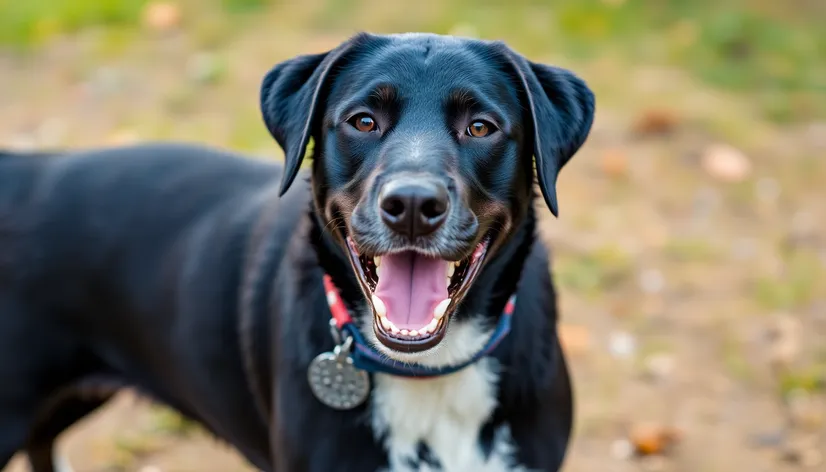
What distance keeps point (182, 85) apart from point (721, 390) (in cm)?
429

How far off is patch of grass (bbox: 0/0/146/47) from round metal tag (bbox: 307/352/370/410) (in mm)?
5703

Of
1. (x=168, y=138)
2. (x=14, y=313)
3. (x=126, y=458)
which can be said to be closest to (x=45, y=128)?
(x=168, y=138)

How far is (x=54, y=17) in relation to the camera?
765cm

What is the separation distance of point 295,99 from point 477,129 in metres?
0.54

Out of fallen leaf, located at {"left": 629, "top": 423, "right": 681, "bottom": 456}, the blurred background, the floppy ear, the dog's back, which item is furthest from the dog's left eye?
fallen leaf, located at {"left": 629, "top": 423, "right": 681, "bottom": 456}

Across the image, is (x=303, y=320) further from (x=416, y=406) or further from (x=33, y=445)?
(x=33, y=445)

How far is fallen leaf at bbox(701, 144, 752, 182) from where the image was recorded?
569 cm

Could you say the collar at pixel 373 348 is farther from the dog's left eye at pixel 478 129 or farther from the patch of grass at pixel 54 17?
the patch of grass at pixel 54 17

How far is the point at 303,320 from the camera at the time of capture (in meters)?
2.81

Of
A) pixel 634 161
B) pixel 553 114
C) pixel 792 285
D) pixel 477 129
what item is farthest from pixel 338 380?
pixel 634 161

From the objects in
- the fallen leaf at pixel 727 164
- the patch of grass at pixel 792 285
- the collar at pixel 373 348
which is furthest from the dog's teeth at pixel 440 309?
the fallen leaf at pixel 727 164

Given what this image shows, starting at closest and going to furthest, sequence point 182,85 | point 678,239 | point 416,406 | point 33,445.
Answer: point 416,406, point 33,445, point 678,239, point 182,85

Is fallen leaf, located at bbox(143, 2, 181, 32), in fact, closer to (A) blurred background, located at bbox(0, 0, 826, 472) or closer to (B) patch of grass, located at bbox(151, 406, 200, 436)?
(A) blurred background, located at bbox(0, 0, 826, 472)

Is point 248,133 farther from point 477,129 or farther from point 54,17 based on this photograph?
point 477,129
